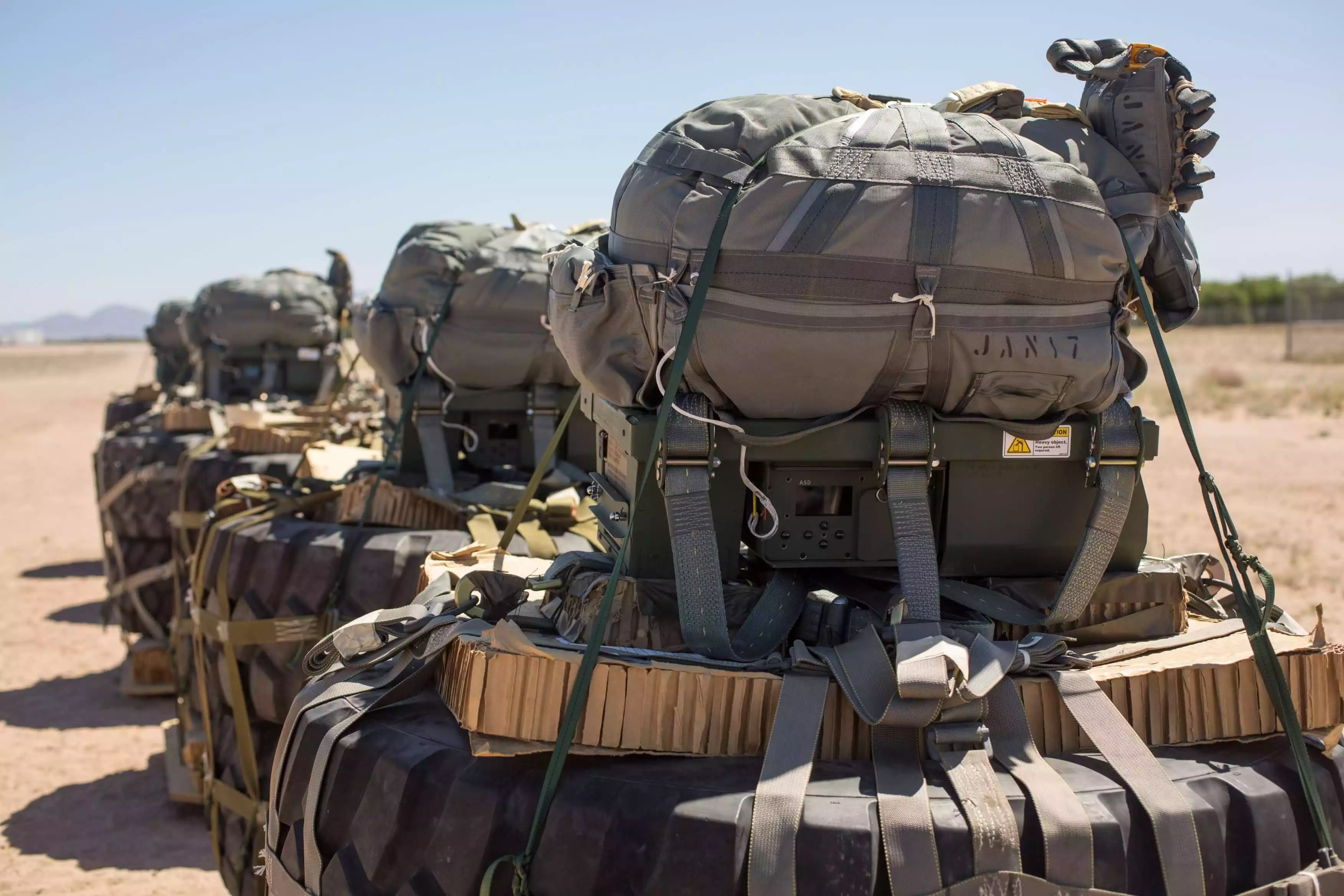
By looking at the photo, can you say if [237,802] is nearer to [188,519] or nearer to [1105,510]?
[188,519]

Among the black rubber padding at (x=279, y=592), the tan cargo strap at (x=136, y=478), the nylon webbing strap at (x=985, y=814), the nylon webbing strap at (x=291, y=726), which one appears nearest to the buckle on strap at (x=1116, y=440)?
the nylon webbing strap at (x=985, y=814)

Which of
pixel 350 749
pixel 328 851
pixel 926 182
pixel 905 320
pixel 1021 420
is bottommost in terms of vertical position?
pixel 328 851

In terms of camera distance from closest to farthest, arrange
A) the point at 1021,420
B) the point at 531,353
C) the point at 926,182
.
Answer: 1. the point at 926,182
2. the point at 1021,420
3. the point at 531,353

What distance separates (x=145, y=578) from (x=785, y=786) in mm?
8602

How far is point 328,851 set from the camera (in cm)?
229

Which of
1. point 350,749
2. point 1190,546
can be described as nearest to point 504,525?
point 350,749

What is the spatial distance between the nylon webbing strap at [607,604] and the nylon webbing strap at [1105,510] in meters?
0.85

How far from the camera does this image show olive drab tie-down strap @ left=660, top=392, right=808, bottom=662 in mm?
2297

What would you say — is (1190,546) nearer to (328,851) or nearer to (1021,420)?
(1021,420)

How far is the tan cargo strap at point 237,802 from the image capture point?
179 inches

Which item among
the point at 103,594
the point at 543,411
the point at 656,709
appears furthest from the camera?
the point at 103,594

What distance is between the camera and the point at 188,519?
296 inches

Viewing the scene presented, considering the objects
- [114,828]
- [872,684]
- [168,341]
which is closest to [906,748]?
[872,684]

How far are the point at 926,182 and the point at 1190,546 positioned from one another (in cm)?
1018
